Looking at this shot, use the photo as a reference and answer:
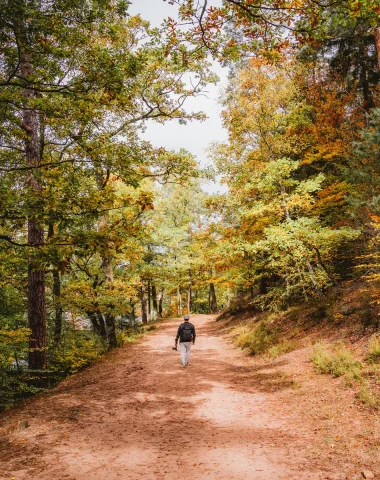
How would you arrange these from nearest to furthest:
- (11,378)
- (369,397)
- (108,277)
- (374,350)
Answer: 1. (369,397)
2. (374,350)
3. (11,378)
4. (108,277)

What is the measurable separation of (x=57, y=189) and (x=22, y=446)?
4546mm

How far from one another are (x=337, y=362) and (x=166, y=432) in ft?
15.2

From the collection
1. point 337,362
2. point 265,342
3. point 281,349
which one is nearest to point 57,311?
point 265,342

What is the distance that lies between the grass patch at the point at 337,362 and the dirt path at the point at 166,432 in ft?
3.29

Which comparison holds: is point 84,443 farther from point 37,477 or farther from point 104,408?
point 104,408

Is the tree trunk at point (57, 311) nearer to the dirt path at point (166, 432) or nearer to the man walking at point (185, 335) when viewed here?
the dirt path at point (166, 432)

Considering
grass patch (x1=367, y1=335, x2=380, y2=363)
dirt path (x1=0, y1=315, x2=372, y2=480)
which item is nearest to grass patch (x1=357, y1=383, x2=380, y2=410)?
grass patch (x1=367, y1=335, x2=380, y2=363)

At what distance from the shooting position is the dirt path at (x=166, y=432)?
174 inches

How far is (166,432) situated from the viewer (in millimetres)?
5949

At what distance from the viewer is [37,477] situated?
13.8 ft

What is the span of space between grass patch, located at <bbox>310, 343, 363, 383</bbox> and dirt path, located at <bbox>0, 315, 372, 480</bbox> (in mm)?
1002

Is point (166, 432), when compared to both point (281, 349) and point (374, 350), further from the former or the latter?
point (281, 349)

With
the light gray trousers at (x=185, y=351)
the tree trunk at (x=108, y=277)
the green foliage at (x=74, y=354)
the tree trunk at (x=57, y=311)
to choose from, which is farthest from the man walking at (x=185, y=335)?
the tree trunk at (x=57, y=311)

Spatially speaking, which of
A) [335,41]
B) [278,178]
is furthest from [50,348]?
[335,41]
